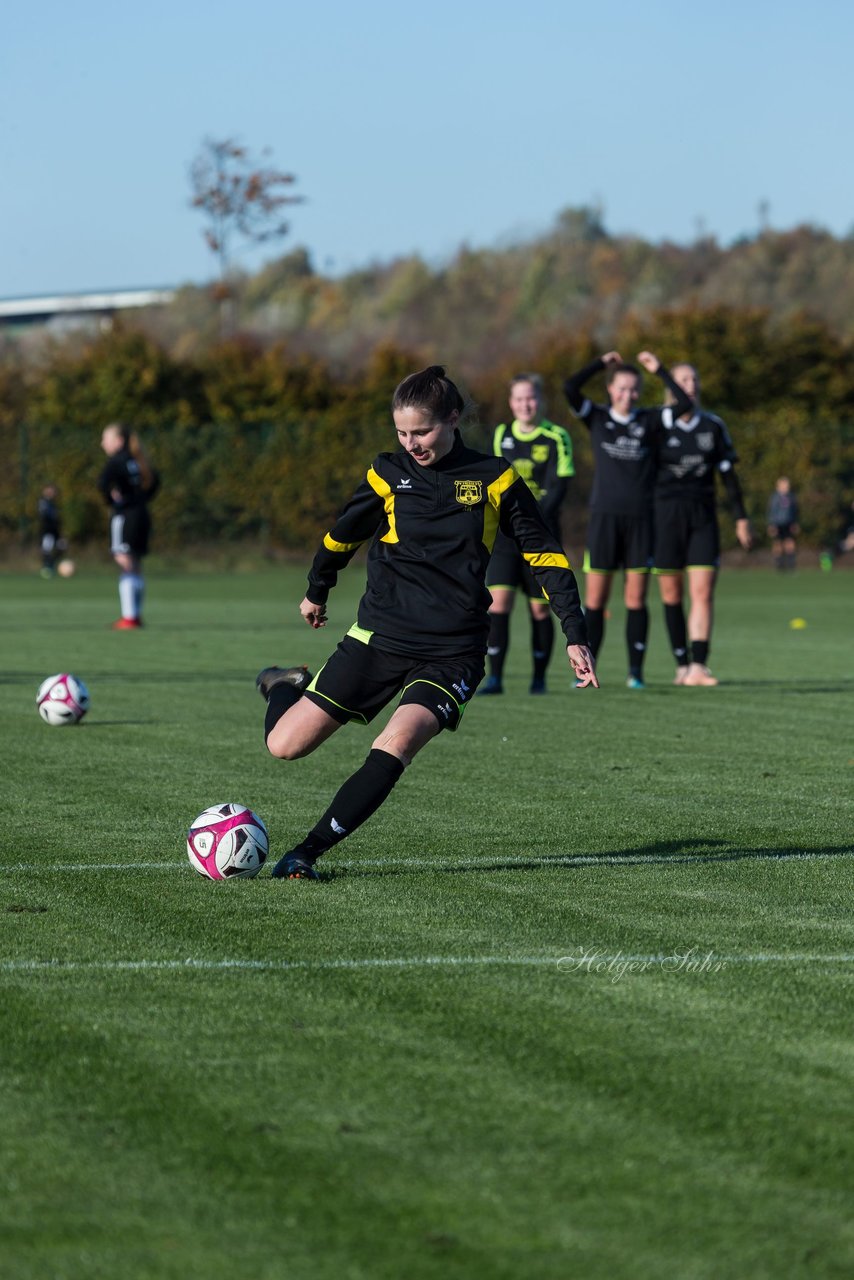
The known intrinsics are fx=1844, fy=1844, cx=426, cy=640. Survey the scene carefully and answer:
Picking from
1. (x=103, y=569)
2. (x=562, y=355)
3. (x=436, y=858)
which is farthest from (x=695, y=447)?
(x=562, y=355)

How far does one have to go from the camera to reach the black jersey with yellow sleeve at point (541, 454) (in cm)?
1312

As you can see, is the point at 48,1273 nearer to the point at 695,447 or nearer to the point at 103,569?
the point at 695,447

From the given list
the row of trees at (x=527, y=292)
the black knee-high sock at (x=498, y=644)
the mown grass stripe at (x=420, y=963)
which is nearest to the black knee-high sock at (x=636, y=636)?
the black knee-high sock at (x=498, y=644)

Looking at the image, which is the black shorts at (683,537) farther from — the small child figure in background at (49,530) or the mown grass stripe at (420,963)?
the small child figure in background at (49,530)

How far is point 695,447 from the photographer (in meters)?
14.1

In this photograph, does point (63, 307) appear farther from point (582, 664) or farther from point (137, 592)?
point (582, 664)

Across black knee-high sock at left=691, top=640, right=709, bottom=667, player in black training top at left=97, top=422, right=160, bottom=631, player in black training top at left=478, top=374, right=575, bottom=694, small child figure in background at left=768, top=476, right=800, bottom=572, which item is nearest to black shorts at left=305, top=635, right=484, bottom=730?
player in black training top at left=478, top=374, right=575, bottom=694

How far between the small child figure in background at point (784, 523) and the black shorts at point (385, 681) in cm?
3426

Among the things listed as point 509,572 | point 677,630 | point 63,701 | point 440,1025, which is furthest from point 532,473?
point 440,1025

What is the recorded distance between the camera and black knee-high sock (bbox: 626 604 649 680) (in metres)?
13.9

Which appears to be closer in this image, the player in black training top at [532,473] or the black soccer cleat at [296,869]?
the black soccer cleat at [296,869]

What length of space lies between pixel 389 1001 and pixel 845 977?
1246mm

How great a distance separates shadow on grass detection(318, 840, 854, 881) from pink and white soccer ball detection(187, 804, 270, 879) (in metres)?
0.25

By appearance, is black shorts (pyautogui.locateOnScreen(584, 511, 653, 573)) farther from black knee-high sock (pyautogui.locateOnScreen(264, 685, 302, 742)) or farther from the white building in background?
the white building in background
